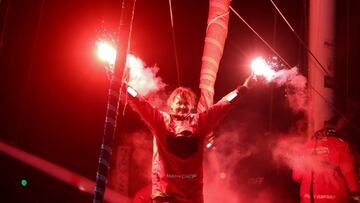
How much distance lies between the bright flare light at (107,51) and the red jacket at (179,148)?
51cm

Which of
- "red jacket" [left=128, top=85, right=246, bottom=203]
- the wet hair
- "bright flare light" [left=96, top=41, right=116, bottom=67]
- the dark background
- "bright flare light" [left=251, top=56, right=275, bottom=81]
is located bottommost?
"red jacket" [left=128, top=85, right=246, bottom=203]

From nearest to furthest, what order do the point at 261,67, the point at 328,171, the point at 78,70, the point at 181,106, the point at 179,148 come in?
the point at 179,148 → the point at 181,106 → the point at 261,67 → the point at 328,171 → the point at 78,70

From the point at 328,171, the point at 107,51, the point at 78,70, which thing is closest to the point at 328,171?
the point at 328,171

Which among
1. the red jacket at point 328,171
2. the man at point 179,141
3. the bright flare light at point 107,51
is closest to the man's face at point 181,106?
the man at point 179,141

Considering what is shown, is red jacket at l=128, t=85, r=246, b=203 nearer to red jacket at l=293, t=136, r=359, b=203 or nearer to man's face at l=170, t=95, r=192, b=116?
man's face at l=170, t=95, r=192, b=116

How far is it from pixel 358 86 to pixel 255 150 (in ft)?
10.1

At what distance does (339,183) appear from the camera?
669 cm

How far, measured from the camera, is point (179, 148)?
5.05 metres

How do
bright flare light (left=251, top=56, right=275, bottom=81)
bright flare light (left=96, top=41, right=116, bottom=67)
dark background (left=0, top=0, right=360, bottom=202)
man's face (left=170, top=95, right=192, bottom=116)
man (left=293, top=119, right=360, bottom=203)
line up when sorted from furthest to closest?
dark background (left=0, top=0, right=360, bottom=202), man (left=293, top=119, right=360, bottom=203), bright flare light (left=251, top=56, right=275, bottom=81), man's face (left=170, top=95, right=192, bottom=116), bright flare light (left=96, top=41, right=116, bottom=67)

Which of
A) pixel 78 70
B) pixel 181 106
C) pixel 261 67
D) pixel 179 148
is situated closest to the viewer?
pixel 179 148

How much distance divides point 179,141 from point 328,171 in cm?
294

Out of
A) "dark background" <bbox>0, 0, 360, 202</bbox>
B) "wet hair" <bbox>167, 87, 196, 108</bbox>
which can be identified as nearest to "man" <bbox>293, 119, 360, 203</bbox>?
"dark background" <bbox>0, 0, 360, 202</bbox>

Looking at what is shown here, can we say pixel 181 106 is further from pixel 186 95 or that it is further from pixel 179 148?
pixel 179 148

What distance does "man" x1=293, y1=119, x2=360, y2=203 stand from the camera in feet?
21.8
